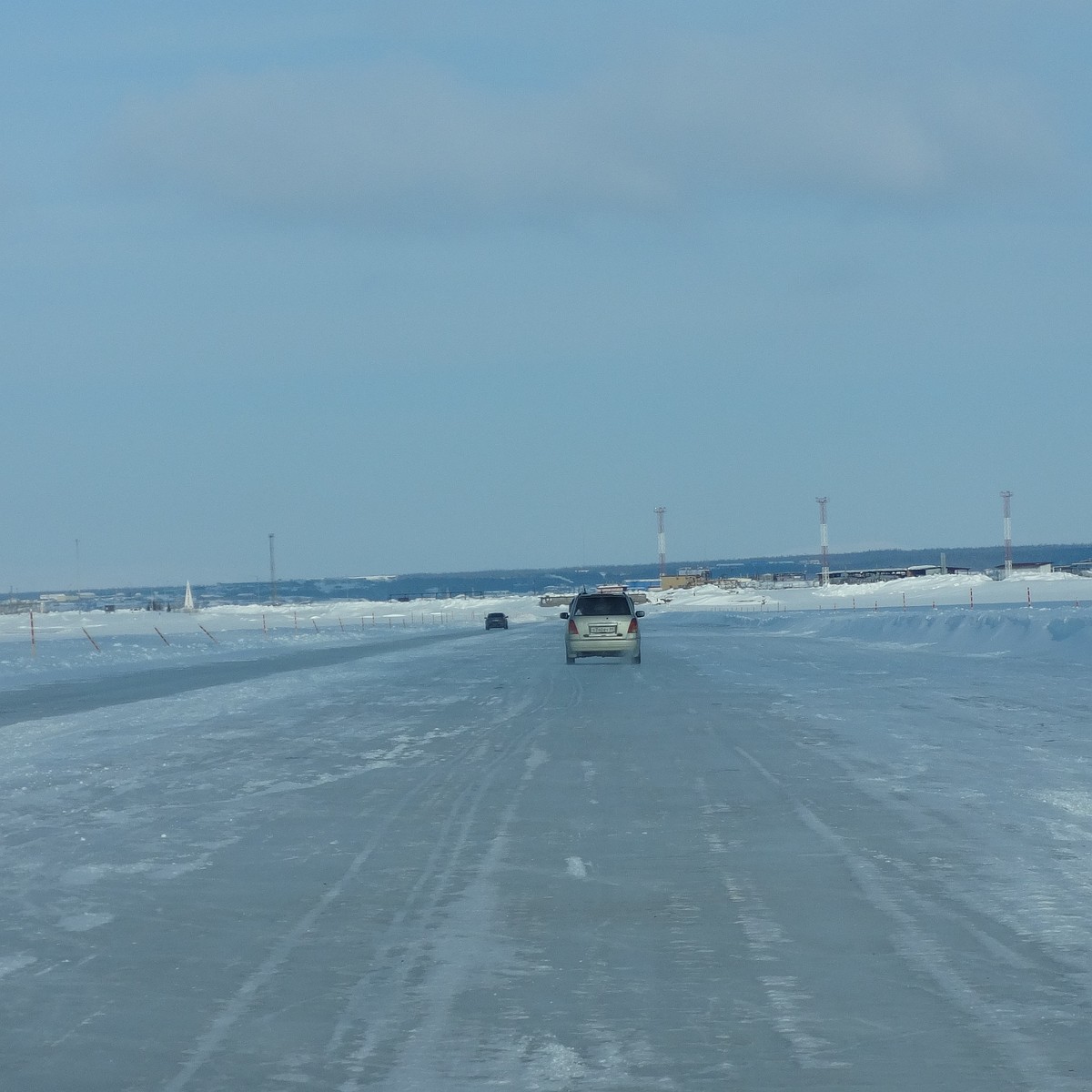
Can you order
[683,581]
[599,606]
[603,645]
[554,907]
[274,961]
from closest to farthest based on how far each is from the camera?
1. [274,961]
2. [554,907]
3. [603,645]
4. [599,606]
5. [683,581]

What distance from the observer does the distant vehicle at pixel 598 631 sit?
30.5m

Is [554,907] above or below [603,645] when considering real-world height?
below

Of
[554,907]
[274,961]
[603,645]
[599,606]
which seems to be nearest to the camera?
[274,961]

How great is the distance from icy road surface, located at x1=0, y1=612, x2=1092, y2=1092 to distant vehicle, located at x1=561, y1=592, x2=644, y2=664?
530 inches

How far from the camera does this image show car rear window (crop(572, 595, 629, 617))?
101 ft

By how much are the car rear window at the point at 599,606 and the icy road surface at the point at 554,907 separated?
45.1 ft

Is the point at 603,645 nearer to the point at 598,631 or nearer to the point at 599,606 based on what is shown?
the point at 598,631

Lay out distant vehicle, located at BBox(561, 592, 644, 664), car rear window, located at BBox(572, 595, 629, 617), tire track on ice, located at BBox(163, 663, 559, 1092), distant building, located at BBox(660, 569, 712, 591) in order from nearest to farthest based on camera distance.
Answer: tire track on ice, located at BBox(163, 663, 559, 1092), distant vehicle, located at BBox(561, 592, 644, 664), car rear window, located at BBox(572, 595, 629, 617), distant building, located at BBox(660, 569, 712, 591)

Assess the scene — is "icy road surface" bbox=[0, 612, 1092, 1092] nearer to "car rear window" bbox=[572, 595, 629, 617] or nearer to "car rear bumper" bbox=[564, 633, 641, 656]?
"car rear bumper" bbox=[564, 633, 641, 656]

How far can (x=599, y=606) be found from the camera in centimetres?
3105

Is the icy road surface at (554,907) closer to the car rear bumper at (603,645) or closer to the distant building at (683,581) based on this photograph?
the car rear bumper at (603,645)

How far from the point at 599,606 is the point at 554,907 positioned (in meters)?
23.8

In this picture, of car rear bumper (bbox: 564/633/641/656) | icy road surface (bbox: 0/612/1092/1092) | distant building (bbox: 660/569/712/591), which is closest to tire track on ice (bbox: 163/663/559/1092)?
icy road surface (bbox: 0/612/1092/1092)

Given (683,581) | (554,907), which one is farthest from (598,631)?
(683,581)
